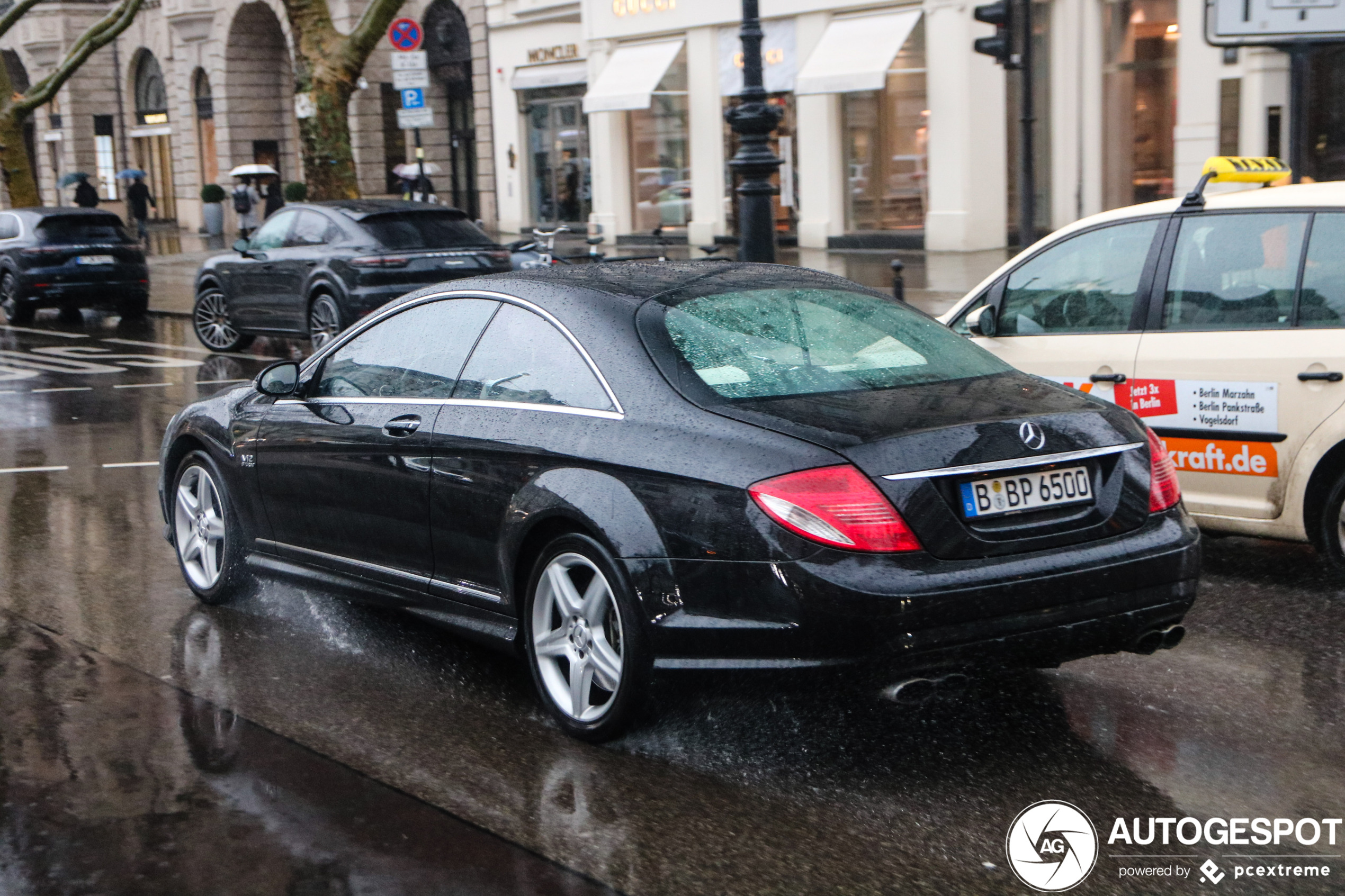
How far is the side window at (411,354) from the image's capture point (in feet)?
17.7

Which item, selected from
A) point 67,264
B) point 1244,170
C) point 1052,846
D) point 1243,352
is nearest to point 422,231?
point 67,264

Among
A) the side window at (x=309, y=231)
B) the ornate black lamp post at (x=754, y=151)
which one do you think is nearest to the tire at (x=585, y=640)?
the ornate black lamp post at (x=754, y=151)

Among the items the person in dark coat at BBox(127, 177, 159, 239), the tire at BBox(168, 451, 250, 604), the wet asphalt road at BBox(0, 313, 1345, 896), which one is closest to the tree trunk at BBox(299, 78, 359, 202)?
the tire at BBox(168, 451, 250, 604)

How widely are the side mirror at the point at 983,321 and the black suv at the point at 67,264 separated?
17593 millimetres

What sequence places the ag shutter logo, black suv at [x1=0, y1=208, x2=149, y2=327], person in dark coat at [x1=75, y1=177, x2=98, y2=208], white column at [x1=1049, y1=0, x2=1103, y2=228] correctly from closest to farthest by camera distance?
the ag shutter logo, black suv at [x1=0, y1=208, x2=149, y2=327], white column at [x1=1049, y1=0, x2=1103, y2=228], person in dark coat at [x1=75, y1=177, x2=98, y2=208]

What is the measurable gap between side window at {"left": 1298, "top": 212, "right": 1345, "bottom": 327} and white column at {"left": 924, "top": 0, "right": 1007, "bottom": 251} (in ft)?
59.6

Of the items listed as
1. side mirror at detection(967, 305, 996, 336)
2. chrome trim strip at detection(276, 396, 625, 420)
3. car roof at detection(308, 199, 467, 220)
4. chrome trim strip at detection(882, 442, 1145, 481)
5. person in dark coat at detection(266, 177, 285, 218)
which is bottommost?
chrome trim strip at detection(882, 442, 1145, 481)

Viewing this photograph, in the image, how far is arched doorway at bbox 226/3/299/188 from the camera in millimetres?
42375

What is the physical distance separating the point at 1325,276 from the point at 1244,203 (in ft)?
1.74

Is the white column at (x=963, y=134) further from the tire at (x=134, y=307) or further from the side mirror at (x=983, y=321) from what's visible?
the side mirror at (x=983, y=321)

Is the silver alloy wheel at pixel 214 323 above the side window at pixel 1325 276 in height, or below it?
below

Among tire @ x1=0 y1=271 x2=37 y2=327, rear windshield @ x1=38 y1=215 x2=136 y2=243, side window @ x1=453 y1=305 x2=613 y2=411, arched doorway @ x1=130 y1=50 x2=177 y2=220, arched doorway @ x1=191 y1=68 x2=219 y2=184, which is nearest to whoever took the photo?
side window @ x1=453 y1=305 x2=613 y2=411

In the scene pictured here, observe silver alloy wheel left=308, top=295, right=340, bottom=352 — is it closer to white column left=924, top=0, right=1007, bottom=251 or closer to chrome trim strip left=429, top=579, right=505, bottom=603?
chrome trim strip left=429, top=579, right=505, bottom=603

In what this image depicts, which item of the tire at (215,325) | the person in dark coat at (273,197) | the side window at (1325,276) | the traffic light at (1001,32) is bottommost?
the tire at (215,325)
